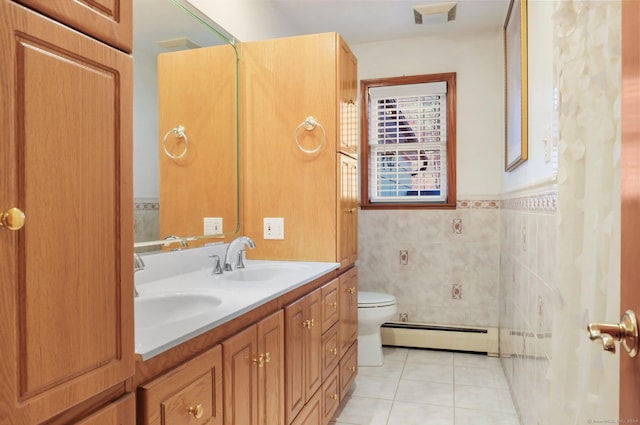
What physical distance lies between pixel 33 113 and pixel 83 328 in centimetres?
35

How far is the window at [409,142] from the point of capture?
3.45m

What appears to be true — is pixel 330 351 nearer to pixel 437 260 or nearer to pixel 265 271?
pixel 265 271

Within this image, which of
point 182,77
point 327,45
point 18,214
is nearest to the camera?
point 18,214

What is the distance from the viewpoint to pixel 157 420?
3.01 feet

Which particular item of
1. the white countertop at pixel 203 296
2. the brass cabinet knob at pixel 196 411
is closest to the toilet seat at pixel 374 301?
the white countertop at pixel 203 296

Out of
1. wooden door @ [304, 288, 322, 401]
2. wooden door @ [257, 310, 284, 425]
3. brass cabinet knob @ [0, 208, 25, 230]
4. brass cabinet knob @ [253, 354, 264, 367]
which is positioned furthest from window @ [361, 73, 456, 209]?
brass cabinet knob @ [0, 208, 25, 230]

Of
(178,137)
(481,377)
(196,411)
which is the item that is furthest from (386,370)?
(196,411)

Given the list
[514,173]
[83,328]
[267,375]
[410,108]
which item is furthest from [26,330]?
[410,108]

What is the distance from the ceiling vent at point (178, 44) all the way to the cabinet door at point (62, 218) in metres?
1.11

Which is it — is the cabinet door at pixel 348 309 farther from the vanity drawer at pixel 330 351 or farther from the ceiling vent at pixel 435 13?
the ceiling vent at pixel 435 13

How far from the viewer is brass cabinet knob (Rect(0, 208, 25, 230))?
60cm

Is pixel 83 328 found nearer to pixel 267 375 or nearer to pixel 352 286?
pixel 267 375

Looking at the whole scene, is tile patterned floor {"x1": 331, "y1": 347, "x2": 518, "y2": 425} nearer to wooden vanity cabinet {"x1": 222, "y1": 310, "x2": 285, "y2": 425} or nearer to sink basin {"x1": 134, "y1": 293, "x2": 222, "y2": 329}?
wooden vanity cabinet {"x1": 222, "y1": 310, "x2": 285, "y2": 425}

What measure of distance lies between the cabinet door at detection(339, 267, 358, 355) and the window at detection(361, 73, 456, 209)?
3.82ft
